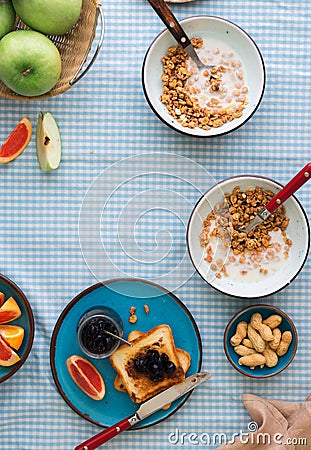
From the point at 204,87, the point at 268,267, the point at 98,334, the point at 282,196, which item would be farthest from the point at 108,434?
the point at 204,87

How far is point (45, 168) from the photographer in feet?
3.85

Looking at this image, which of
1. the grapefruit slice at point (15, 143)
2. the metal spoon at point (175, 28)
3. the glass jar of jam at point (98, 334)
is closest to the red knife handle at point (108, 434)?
the glass jar of jam at point (98, 334)

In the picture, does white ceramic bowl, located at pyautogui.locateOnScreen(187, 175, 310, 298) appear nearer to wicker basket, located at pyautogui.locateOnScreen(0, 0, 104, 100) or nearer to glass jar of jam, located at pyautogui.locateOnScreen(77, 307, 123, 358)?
glass jar of jam, located at pyautogui.locateOnScreen(77, 307, 123, 358)

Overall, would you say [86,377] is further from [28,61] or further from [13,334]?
[28,61]

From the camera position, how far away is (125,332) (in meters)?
1.20

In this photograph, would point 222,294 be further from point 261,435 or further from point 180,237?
point 261,435

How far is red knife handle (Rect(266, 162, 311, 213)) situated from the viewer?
3.48ft

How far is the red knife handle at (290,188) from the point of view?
106cm

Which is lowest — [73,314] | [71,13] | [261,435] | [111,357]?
[261,435]

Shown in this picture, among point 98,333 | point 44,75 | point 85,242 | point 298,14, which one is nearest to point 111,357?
point 98,333

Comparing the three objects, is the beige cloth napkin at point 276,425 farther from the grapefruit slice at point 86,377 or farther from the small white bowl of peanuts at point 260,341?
the grapefruit slice at point 86,377

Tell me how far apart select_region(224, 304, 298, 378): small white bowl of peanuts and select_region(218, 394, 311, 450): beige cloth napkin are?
63mm

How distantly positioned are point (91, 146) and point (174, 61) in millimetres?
219

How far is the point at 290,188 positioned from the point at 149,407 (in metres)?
0.47
